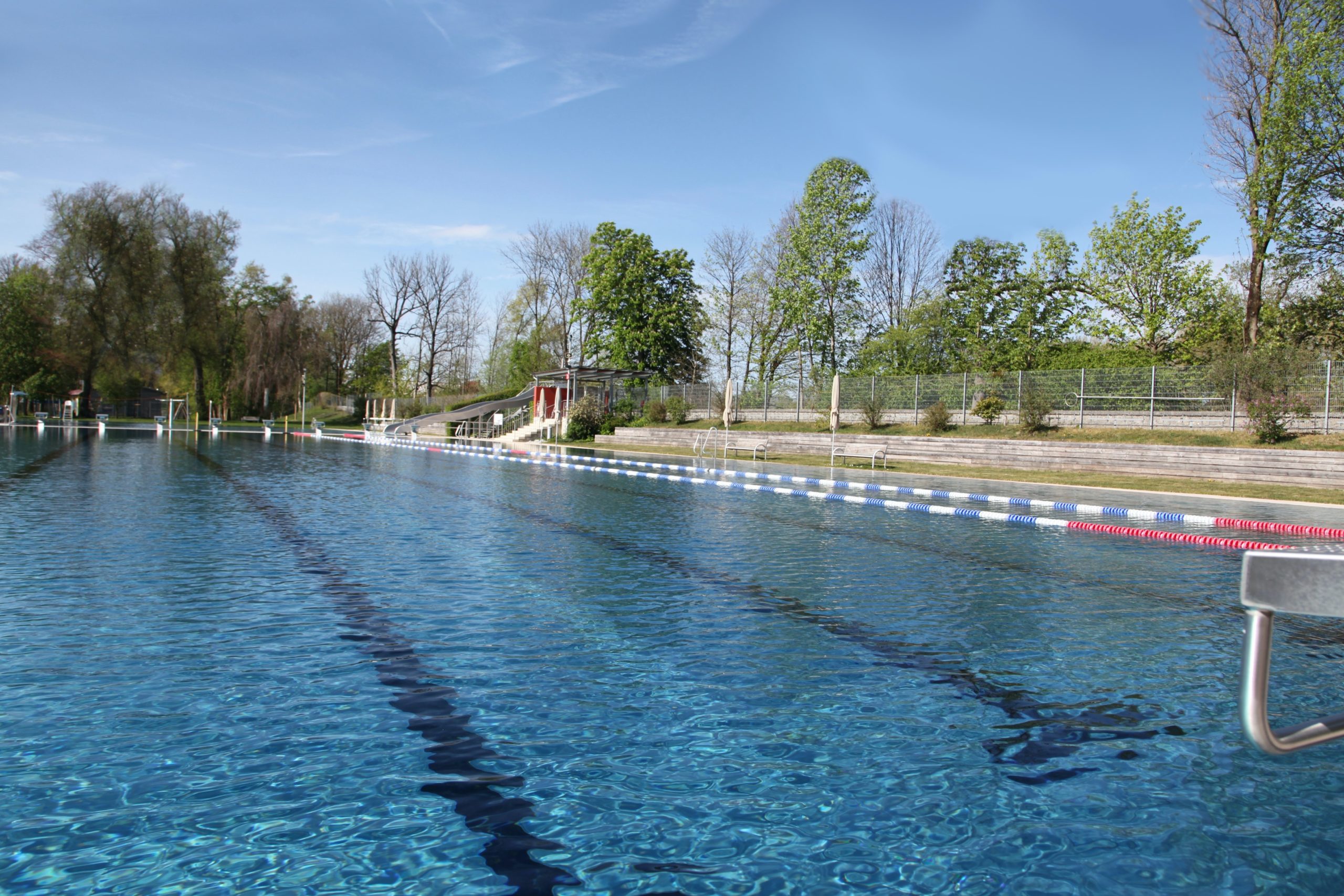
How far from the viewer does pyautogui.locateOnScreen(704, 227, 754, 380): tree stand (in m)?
46.9

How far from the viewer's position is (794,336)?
144ft

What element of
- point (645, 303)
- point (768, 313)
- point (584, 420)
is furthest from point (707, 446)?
point (645, 303)

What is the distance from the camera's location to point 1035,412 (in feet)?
83.4

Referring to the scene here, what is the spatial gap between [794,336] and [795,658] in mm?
39644

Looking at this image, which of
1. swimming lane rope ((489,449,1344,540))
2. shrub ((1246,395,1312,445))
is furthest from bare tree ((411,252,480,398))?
shrub ((1246,395,1312,445))

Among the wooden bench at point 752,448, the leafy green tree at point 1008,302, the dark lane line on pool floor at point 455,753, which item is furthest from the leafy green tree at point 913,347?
the dark lane line on pool floor at point 455,753

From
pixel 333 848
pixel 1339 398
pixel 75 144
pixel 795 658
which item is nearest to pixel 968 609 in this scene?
pixel 795 658

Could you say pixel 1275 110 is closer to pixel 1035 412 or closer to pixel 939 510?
pixel 1035 412

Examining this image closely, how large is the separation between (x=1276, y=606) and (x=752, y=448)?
3007 cm

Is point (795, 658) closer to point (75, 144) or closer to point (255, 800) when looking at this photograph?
point (255, 800)

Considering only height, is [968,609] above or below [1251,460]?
below

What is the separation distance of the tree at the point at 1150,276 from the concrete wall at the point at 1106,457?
47.9 ft

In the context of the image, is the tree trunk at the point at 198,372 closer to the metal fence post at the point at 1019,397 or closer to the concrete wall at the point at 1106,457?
the concrete wall at the point at 1106,457

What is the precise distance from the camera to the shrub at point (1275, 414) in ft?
65.6
